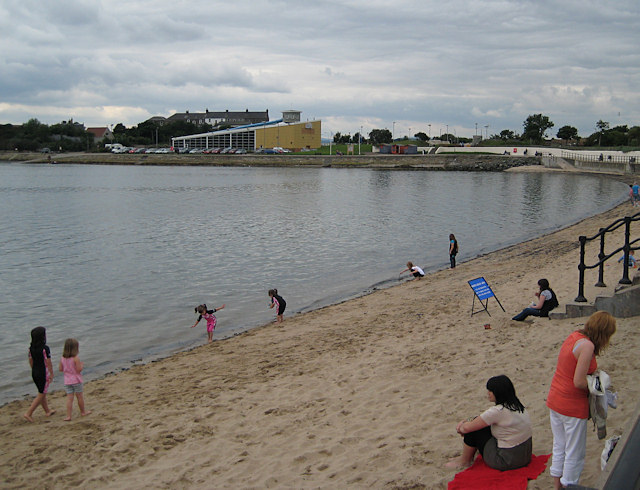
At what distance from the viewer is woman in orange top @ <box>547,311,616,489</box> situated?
4.65m

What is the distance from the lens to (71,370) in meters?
8.41

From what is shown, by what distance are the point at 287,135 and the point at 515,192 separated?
311 ft

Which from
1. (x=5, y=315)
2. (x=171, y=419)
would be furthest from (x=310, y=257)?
(x=171, y=419)

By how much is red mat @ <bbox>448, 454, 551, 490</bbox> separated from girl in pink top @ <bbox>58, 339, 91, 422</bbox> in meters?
5.80

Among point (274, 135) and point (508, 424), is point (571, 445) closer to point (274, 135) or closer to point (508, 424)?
point (508, 424)

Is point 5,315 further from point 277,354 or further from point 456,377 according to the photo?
point 456,377

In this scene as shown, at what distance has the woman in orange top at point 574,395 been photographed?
465 centimetres

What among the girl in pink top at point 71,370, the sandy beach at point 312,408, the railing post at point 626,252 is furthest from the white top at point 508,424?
the girl in pink top at point 71,370

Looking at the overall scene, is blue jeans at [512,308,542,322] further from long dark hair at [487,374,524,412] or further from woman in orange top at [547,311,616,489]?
woman in orange top at [547,311,616,489]

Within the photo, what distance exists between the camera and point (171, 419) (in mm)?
8305

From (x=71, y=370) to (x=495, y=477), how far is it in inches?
245

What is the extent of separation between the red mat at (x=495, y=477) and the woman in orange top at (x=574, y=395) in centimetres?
39

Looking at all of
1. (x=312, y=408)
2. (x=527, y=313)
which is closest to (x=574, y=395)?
(x=312, y=408)

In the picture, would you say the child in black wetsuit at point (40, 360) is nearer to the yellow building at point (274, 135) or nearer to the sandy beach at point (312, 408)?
the sandy beach at point (312, 408)
